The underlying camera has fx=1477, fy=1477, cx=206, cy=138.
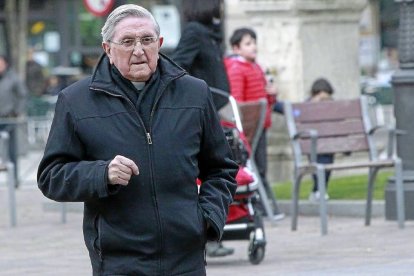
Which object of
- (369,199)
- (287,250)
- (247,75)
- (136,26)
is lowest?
(287,250)

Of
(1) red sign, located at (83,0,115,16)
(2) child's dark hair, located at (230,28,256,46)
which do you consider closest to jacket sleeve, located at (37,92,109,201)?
(2) child's dark hair, located at (230,28,256,46)

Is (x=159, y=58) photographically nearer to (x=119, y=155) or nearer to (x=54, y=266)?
(x=119, y=155)

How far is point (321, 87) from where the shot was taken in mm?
14922

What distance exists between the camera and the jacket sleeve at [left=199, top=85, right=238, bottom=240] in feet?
17.3

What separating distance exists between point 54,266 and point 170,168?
5212 mm

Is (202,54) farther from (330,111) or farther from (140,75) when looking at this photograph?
(140,75)

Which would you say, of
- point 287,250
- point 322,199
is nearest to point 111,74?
point 287,250

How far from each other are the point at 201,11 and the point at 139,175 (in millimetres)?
5447

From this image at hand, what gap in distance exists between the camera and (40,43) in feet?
122

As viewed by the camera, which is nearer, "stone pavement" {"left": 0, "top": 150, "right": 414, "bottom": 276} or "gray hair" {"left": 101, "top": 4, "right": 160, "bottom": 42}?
"gray hair" {"left": 101, "top": 4, "right": 160, "bottom": 42}

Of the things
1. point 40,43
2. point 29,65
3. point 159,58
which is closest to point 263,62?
point 159,58

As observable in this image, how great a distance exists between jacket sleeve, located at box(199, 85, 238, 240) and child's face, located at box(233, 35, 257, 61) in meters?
7.35

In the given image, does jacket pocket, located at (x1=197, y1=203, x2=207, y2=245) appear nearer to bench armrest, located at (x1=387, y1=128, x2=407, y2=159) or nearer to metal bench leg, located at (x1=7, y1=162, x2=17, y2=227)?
bench armrest, located at (x1=387, y1=128, x2=407, y2=159)

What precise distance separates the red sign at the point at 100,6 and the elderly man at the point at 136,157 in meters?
12.5
